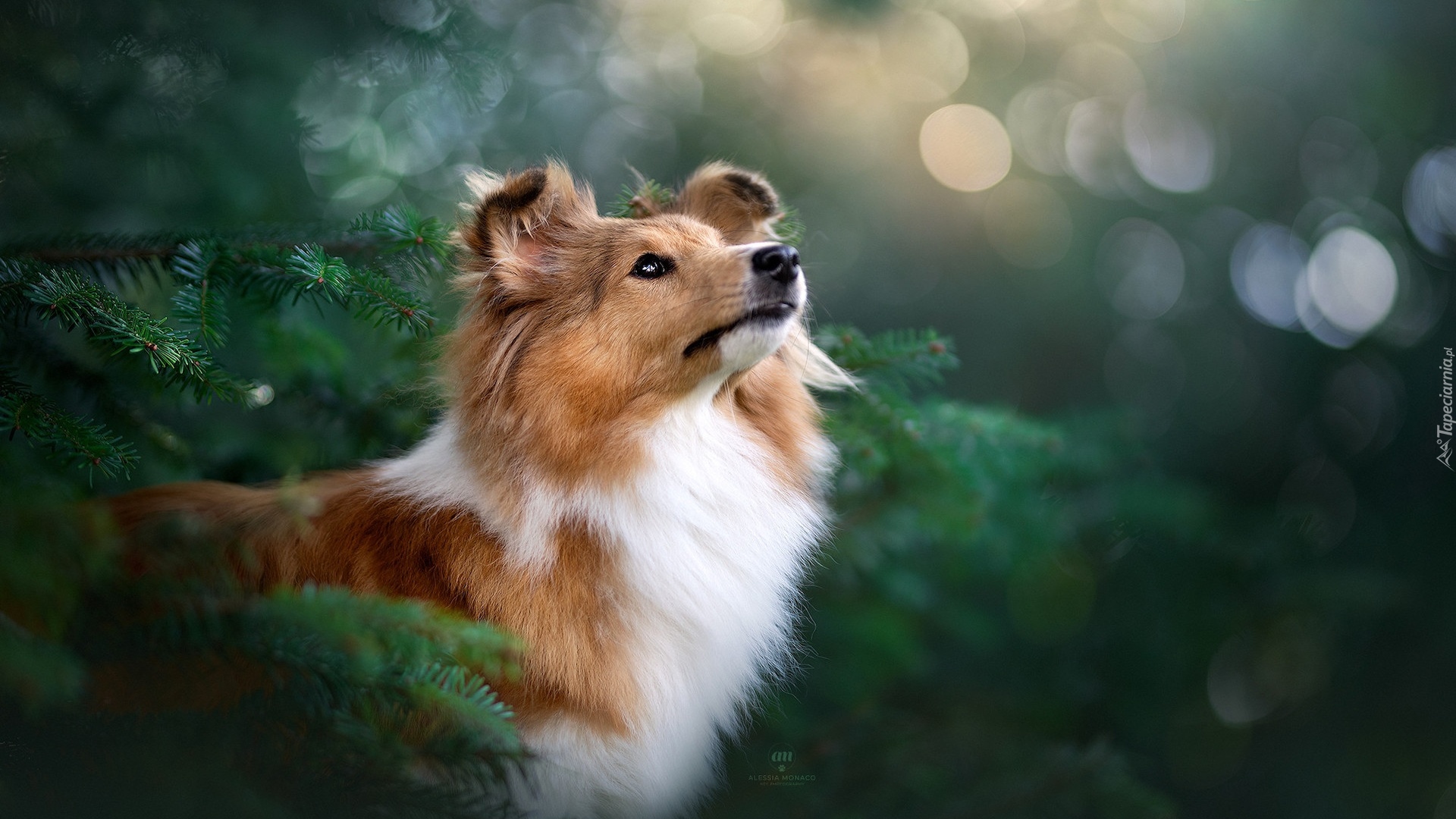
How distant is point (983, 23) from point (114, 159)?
10.0ft

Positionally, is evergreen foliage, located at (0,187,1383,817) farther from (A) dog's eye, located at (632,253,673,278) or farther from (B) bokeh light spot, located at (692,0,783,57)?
(B) bokeh light spot, located at (692,0,783,57)

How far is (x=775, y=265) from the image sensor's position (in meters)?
1.61

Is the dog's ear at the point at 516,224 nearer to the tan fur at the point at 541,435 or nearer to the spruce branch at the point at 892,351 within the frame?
the tan fur at the point at 541,435

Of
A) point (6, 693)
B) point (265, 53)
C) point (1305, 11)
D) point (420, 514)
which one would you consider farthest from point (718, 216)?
point (1305, 11)

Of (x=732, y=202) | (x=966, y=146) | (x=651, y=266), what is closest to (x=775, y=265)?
(x=651, y=266)

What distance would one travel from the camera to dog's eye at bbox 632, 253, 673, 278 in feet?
5.56

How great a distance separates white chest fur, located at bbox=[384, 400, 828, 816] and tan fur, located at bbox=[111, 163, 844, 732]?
31 millimetres

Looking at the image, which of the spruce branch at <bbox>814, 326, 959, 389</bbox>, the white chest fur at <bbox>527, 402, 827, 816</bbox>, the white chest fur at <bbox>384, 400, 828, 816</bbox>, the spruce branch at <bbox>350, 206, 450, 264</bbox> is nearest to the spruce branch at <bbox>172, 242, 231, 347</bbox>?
the spruce branch at <bbox>350, 206, 450, 264</bbox>

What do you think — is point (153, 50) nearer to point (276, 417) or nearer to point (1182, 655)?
point (276, 417)

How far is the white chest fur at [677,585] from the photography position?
150cm

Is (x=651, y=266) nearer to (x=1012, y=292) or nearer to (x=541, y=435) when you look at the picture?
(x=541, y=435)

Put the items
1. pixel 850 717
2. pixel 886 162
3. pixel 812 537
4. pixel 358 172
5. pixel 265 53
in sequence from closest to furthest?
1. pixel 812 537
2. pixel 265 53
3. pixel 850 717
4. pixel 358 172
5. pixel 886 162

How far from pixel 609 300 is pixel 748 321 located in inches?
10.5

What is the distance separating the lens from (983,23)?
12.0 feet
